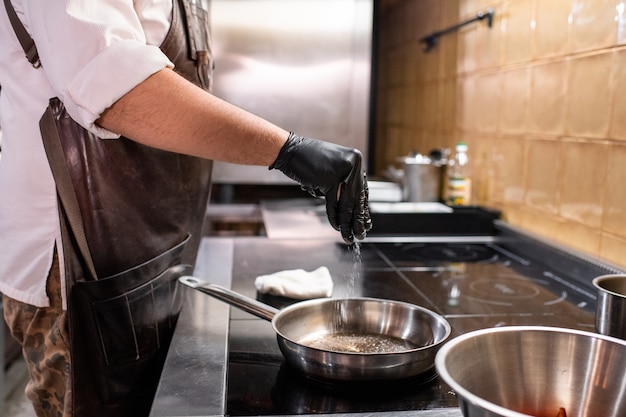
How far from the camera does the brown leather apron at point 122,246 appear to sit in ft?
3.39

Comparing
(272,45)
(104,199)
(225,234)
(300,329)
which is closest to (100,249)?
(104,199)

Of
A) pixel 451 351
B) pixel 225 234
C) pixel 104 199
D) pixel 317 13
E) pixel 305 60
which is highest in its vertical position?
pixel 317 13

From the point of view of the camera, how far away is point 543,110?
1.57 m

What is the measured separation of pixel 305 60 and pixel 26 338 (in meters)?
1.88

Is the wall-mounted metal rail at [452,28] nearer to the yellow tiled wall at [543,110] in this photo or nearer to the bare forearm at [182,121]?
the yellow tiled wall at [543,110]

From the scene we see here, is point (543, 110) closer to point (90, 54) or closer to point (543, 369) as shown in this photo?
point (543, 369)

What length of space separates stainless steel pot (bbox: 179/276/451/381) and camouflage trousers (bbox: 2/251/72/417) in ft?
0.79

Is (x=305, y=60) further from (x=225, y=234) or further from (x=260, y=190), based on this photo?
(x=225, y=234)

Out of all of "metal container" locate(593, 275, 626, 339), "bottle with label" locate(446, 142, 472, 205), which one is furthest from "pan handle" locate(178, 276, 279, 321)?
"bottle with label" locate(446, 142, 472, 205)

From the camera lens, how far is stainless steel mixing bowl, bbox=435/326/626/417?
0.68 m

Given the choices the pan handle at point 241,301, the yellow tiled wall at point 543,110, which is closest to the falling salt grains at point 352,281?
the pan handle at point 241,301

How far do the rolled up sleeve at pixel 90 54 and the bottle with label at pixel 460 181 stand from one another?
50.5 inches

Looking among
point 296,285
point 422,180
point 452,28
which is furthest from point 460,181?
point 296,285

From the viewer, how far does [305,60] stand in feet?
8.87
